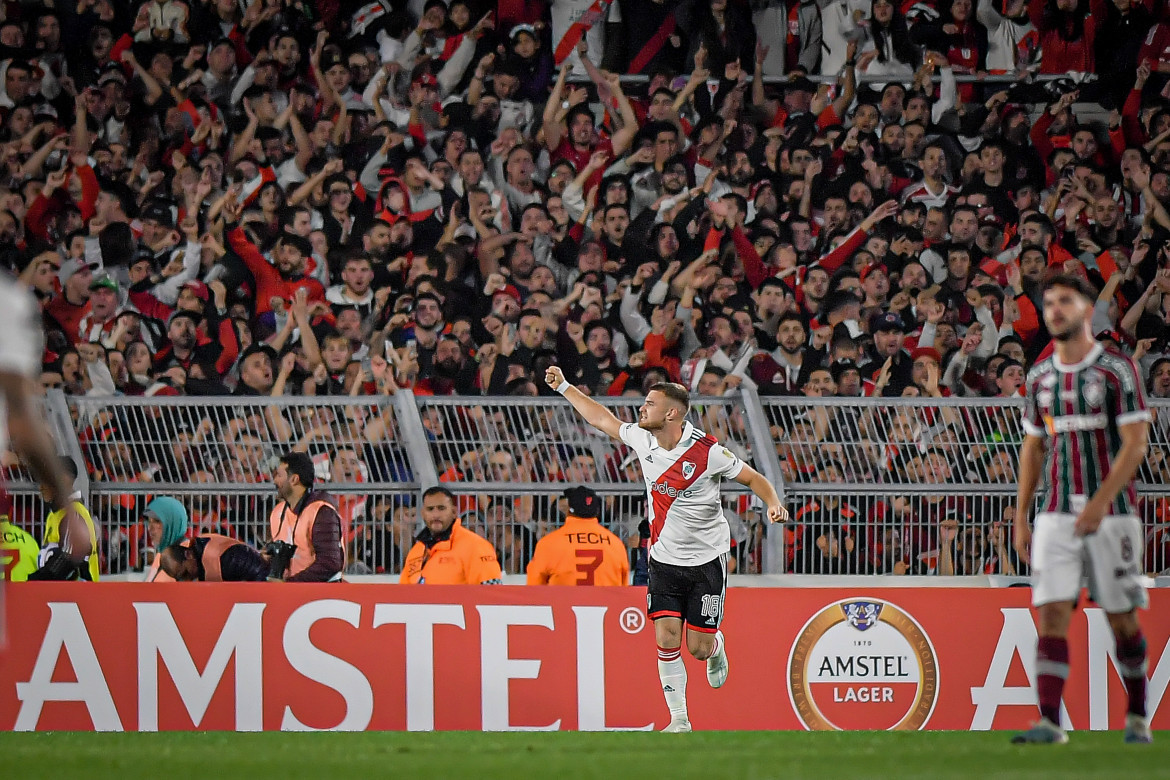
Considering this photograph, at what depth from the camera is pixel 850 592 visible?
10609mm

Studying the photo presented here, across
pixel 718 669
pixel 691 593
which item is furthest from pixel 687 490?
pixel 718 669

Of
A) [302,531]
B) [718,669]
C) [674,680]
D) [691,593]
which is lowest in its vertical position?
[718,669]

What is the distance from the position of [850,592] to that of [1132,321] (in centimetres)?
574

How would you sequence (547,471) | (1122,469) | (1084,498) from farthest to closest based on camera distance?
(547,471) < (1084,498) < (1122,469)

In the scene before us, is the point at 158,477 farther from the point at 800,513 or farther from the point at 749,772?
the point at 749,772

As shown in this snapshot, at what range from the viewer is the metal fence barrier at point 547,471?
11297 millimetres

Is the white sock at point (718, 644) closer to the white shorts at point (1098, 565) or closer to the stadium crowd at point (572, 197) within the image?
the stadium crowd at point (572, 197)

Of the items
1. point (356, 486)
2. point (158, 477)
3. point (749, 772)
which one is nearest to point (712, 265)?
point (356, 486)

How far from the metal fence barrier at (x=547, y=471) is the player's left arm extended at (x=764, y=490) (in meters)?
1.57

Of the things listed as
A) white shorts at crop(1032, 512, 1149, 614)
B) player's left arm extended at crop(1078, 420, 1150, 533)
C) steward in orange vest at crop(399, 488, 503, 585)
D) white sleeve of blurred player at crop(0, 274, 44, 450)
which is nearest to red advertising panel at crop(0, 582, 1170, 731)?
steward in orange vest at crop(399, 488, 503, 585)

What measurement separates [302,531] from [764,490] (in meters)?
3.24

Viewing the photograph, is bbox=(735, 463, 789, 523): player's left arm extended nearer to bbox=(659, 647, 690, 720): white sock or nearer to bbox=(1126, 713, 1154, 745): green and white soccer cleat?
bbox=(659, 647, 690, 720): white sock

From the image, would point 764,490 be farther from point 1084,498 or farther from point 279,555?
point 279,555

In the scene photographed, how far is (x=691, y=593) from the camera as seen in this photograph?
976cm
